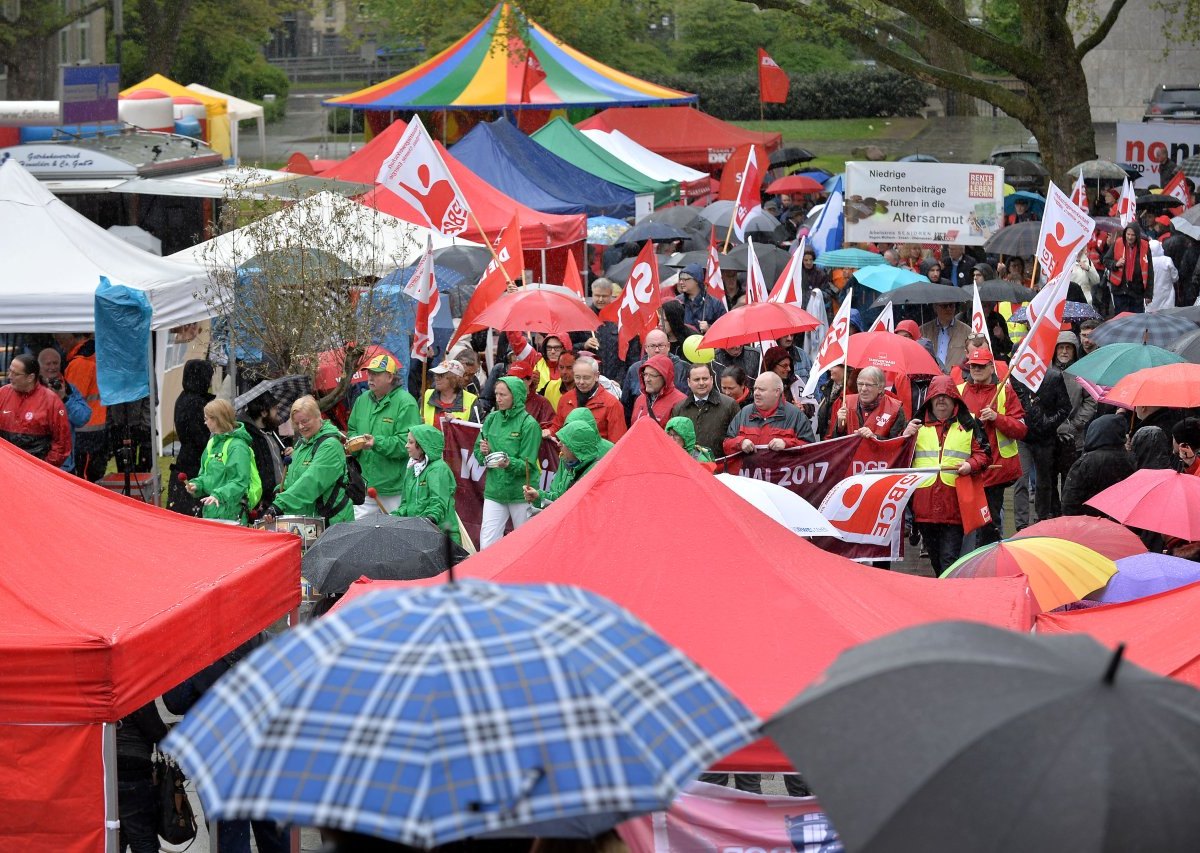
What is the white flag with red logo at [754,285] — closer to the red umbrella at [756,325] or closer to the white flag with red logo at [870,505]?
the red umbrella at [756,325]

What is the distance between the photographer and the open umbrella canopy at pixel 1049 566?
7422 mm

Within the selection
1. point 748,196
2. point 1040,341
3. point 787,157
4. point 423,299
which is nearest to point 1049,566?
point 1040,341

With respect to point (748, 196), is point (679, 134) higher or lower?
higher

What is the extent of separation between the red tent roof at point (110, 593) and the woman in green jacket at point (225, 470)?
1930 mm

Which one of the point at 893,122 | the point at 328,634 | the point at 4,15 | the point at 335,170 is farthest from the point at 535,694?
the point at 893,122

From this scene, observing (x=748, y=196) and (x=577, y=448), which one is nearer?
(x=577, y=448)

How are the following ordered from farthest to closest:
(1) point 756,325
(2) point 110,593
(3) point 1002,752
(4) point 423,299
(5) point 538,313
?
(5) point 538,313 < (4) point 423,299 < (1) point 756,325 < (2) point 110,593 < (3) point 1002,752

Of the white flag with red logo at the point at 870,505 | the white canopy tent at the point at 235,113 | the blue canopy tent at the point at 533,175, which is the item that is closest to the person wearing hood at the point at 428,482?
the white flag with red logo at the point at 870,505

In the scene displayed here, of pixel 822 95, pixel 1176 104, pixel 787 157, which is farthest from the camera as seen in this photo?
pixel 822 95

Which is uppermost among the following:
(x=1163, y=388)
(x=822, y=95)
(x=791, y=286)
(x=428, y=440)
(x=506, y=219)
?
(x=822, y=95)

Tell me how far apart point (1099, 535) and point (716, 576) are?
3.37 metres

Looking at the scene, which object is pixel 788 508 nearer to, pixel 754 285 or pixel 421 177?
pixel 754 285

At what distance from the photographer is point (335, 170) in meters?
22.8

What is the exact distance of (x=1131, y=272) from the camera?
57.8 feet
